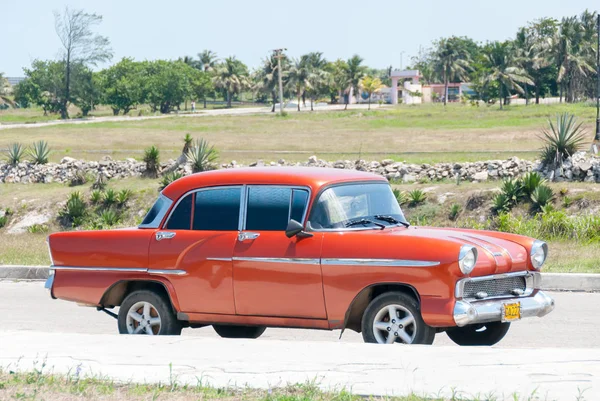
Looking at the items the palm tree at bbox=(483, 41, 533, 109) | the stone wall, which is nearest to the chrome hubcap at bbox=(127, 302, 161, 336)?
the stone wall

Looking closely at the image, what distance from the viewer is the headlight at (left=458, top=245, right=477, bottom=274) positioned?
787 cm

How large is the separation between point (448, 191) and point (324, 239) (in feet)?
48.5

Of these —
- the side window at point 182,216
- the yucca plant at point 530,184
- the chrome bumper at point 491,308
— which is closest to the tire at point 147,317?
the side window at point 182,216

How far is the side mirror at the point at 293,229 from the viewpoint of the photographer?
8.45 metres

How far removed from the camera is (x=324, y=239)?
8.48 meters

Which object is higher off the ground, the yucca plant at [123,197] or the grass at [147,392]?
the grass at [147,392]

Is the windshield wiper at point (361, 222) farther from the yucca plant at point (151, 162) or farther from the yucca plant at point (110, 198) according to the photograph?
the yucca plant at point (151, 162)

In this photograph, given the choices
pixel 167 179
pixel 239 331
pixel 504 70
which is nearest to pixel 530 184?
pixel 167 179

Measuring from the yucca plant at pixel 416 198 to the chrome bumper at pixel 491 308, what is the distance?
13.8m

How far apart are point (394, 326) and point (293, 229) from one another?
1.20m

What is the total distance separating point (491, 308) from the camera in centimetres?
800

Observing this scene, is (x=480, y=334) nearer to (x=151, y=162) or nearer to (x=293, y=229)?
(x=293, y=229)

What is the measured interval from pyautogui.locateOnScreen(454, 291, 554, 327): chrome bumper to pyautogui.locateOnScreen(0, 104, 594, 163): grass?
24384 millimetres

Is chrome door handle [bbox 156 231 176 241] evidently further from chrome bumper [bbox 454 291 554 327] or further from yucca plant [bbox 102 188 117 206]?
yucca plant [bbox 102 188 117 206]
